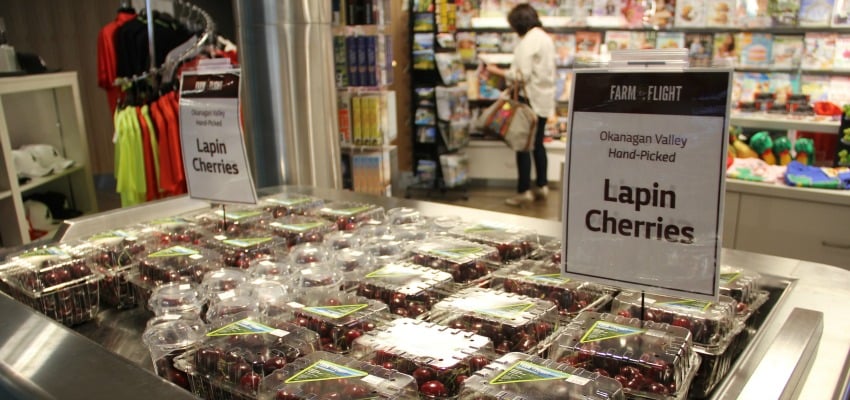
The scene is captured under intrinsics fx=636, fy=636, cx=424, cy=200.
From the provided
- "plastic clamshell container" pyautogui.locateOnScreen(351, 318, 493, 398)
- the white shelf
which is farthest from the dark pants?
"plastic clamshell container" pyautogui.locateOnScreen(351, 318, 493, 398)

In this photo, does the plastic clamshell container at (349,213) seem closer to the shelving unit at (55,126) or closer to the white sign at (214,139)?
the white sign at (214,139)

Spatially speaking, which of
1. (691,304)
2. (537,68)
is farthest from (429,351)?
(537,68)

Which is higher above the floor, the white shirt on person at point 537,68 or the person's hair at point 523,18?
the person's hair at point 523,18

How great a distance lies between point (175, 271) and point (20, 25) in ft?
19.7

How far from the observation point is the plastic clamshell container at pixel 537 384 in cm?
88

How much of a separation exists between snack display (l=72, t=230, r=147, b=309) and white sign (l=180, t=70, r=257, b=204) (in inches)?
9.7

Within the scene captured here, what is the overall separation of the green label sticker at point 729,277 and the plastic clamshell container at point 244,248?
1.05 meters

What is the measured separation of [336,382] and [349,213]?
3.47 ft

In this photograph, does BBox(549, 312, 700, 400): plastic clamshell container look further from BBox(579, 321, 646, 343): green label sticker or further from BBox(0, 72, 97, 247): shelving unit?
BBox(0, 72, 97, 247): shelving unit

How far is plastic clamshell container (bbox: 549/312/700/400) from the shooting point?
0.96 metres

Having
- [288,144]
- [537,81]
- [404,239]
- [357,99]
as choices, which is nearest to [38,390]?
[404,239]

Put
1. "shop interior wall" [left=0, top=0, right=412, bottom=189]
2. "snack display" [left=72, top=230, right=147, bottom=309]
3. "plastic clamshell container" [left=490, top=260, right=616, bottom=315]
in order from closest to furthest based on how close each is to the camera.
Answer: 1. "plastic clamshell container" [left=490, top=260, right=616, bottom=315]
2. "snack display" [left=72, top=230, right=147, bottom=309]
3. "shop interior wall" [left=0, top=0, right=412, bottom=189]

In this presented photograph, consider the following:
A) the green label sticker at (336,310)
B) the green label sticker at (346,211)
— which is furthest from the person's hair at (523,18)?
the green label sticker at (336,310)

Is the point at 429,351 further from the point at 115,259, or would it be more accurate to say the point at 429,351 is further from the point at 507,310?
the point at 115,259
